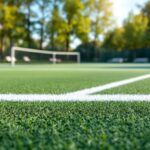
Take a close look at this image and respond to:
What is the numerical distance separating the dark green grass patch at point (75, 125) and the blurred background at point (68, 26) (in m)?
29.5

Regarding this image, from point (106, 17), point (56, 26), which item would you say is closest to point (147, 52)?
point (106, 17)

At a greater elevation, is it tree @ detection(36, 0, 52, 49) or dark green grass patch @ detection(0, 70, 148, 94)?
tree @ detection(36, 0, 52, 49)

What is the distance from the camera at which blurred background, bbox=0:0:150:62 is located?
3288 centimetres

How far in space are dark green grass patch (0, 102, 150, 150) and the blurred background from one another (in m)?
29.5

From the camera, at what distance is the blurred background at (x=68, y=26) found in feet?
108

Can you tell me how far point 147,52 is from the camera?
33.9 meters

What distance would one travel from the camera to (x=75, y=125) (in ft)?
7.11

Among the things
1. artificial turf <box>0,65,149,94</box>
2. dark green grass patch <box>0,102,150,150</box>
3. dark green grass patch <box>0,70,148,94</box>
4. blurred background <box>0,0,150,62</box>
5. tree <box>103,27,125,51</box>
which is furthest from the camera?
tree <box>103,27,125,51</box>

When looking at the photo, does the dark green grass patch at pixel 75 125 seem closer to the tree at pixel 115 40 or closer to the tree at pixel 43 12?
the tree at pixel 43 12

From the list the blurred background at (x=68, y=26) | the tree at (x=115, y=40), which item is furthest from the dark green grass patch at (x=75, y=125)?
the tree at (x=115, y=40)

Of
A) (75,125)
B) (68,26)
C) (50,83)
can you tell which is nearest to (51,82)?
(50,83)

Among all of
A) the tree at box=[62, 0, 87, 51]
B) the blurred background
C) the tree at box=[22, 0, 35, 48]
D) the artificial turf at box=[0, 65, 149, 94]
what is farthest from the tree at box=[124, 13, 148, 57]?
the artificial turf at box=[0, 65, 149, 94]

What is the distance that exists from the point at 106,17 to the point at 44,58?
812 centimetres

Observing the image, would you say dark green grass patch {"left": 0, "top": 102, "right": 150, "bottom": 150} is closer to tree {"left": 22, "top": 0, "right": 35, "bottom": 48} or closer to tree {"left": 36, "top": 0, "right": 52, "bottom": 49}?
tree {"left": 36, "top": 0, "right": 52, "bottom": 49}
